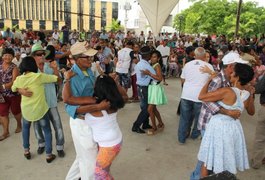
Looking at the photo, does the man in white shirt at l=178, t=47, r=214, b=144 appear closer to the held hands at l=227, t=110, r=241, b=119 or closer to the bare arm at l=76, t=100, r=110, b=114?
the held hands at l=227, t=110, r=241, b=119

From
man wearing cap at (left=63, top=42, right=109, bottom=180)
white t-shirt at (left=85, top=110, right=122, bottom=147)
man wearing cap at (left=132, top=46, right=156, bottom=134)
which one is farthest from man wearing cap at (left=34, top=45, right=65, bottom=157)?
man wearing cap at (left=132, top=46, right=156, bottom=134)

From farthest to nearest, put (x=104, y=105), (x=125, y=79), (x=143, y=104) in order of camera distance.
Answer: (x=125, y=79) → (x=143, y=104) → (x=104, y=105)

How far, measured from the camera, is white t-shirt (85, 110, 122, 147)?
8.16 feet

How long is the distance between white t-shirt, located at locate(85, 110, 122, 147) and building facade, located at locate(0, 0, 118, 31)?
2803 inches

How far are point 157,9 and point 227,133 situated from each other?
1001 centimetres

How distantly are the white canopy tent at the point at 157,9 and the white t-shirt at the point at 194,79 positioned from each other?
8133 millimetres

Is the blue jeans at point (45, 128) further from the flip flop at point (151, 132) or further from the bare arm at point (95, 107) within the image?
the flip flop at point (151, 132)

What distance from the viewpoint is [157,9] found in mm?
11789

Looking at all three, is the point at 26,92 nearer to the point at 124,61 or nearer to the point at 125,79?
the point at 124,61

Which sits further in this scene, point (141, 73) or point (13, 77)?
point (141, 73)

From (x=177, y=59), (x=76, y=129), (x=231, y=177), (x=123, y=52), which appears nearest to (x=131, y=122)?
(x=123, y=52)

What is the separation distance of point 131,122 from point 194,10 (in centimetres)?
4015

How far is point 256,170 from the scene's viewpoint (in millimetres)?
3863

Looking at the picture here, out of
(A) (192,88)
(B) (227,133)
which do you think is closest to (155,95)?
(A) (192,88)
